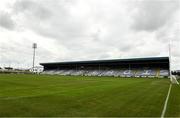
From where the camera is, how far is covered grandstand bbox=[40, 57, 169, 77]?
87.4 metres

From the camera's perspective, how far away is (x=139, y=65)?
9912 cm

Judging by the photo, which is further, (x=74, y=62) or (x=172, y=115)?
(x=74, y=62)

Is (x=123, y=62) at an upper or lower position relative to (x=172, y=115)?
upper

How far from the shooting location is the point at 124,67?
102750 millimetres

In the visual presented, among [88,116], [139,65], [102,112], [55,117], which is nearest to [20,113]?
[55,117]

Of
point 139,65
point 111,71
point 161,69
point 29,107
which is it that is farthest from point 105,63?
point 29,107

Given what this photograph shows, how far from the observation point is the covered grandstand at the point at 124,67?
287 feet

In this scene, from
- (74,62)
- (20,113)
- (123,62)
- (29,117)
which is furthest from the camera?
(74,62)

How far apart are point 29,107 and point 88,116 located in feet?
10.7

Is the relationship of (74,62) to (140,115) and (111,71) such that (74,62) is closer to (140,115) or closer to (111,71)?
(111,71)

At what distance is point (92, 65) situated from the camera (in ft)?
375

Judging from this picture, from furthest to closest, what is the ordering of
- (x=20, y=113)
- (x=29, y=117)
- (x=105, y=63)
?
1. (x=105, y=63)
2. (x=20, y=113)
3. (x=29, y=117)

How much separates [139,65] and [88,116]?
93739mm

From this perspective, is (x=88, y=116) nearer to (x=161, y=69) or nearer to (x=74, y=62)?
(x=161, y=69)
